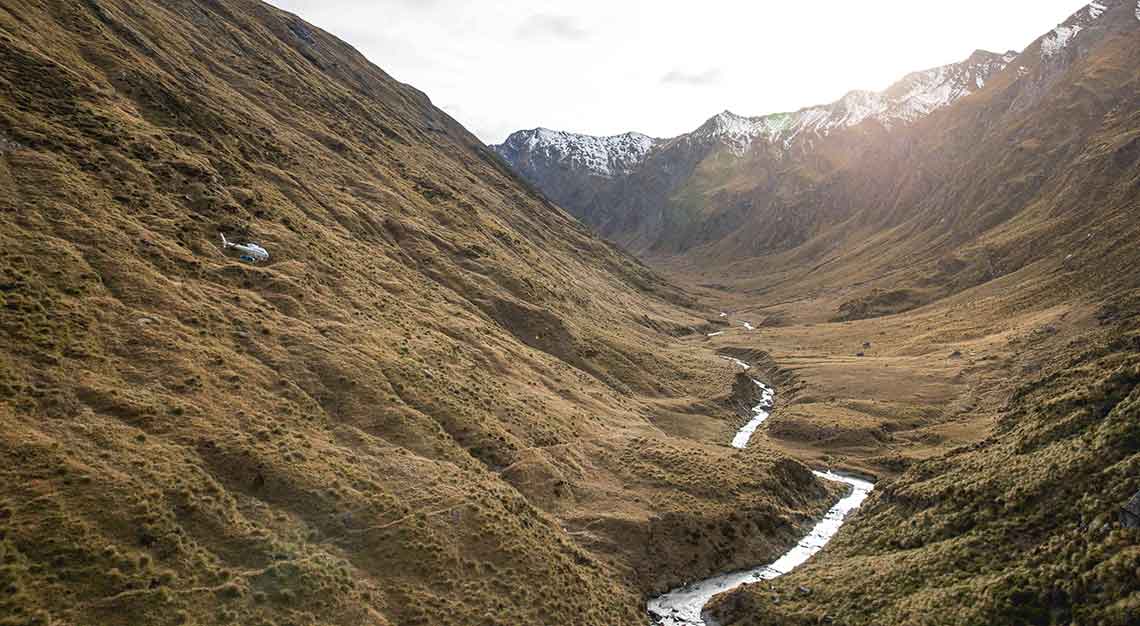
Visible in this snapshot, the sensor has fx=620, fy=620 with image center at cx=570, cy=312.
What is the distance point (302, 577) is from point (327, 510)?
6744 mm

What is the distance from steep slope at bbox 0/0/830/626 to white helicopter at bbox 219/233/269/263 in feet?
3.39

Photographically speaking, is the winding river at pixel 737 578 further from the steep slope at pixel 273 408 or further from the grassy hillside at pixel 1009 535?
the grassy hillside at pixel 1009 535

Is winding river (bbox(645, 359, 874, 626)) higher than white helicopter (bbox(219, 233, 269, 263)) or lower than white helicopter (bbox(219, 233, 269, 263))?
lower

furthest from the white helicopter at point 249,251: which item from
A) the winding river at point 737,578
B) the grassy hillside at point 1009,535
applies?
the grassy hillside at point 1009,535

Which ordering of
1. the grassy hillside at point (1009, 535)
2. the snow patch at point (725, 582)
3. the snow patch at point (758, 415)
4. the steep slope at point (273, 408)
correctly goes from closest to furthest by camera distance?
the steep slope at point (273, 408), the grassy hillside at point (1009, 535), the snow patch at point (725, 582), the snow patch at point (758, 415)

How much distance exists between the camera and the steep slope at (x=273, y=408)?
36656 mm

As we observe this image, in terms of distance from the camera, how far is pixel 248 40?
153875 millimetres

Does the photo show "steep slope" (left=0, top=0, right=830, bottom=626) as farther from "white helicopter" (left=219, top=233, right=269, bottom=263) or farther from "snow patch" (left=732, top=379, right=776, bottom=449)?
"snow patch" (left=732, top=379, right=776, bottom=449)

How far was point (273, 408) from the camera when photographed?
52000 mm

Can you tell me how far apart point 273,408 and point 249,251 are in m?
28.7

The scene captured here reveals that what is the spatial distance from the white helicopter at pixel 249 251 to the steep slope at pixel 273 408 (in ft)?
3.39

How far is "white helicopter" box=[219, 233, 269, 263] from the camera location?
71.9 m

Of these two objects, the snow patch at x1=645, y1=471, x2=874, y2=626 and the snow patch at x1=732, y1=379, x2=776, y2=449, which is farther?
the snow patch at x1=732, y1=379, x2=776, y2=449

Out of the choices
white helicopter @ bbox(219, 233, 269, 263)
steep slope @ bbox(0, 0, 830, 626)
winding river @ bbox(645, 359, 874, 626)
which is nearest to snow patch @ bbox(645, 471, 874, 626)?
winding river @ bbox(645, 359, 874, 626)
